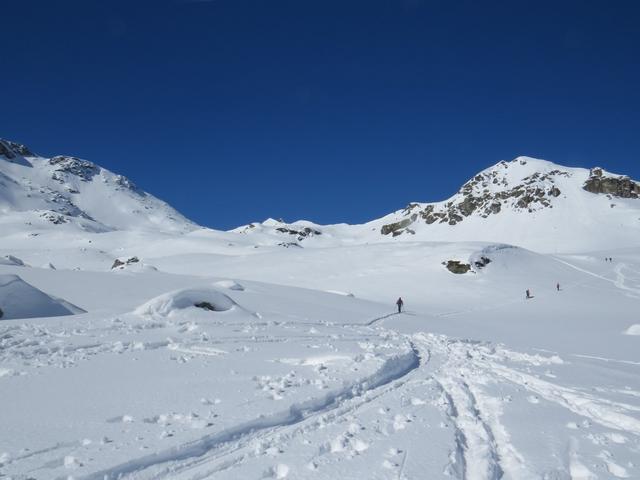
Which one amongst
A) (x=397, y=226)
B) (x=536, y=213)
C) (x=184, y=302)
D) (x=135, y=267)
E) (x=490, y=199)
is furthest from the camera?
(x=397, y=226)

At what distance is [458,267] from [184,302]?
1663 inches

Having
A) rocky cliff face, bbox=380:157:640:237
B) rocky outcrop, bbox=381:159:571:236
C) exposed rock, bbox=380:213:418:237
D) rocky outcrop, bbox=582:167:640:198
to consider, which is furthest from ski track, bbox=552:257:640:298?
exposed rock, bbox=380:213:418:237

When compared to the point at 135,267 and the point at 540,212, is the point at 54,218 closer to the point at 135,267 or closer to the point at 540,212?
the point at 135,267

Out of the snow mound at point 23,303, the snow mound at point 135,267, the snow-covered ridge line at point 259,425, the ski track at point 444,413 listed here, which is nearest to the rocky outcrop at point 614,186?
the snow mound at point 135,267

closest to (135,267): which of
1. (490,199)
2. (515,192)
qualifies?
(490,199)

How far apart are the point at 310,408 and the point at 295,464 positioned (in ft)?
6.79

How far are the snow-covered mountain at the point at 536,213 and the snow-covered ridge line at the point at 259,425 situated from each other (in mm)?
120961

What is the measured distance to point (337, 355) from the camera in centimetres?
1198

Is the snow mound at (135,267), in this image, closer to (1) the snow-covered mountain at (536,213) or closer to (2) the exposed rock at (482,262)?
(2) the exposed rock at (482,262)

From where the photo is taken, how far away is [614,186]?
15550cm

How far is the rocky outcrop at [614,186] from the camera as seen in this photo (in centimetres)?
15438

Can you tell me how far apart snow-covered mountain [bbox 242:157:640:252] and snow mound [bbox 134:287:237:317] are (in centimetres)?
11558

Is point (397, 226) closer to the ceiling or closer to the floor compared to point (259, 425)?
closer to the ceiling

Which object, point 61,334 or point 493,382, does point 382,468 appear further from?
point 61,334
